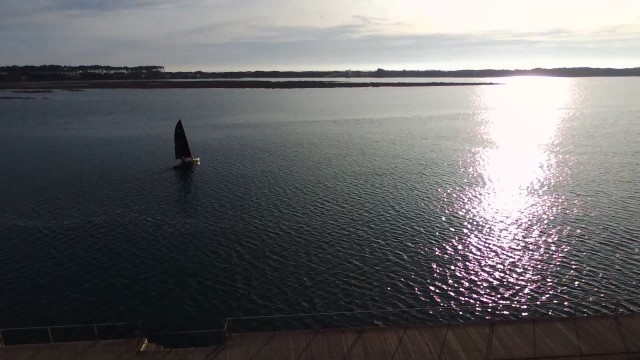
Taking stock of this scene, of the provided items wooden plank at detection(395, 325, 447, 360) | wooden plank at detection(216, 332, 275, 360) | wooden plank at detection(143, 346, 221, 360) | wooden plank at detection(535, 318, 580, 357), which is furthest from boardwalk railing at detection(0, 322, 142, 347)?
wooden plank at detection(535, 318, 580, 357)

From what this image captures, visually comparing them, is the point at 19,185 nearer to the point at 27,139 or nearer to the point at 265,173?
the point at 265,173

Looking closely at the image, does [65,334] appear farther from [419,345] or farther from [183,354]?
[419,345]

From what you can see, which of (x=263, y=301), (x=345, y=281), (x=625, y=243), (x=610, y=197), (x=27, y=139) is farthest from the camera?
(x=27, y=139)

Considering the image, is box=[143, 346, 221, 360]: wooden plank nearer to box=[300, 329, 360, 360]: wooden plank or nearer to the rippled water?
box=[300, 329, 360, 360]: wooden plank

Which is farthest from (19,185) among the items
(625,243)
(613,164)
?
(613,164)


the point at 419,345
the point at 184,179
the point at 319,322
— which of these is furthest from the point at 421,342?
the point at 184,179

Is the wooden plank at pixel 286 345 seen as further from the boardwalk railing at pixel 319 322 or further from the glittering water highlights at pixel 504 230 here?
the glittering water highlights at pixel 504 230
